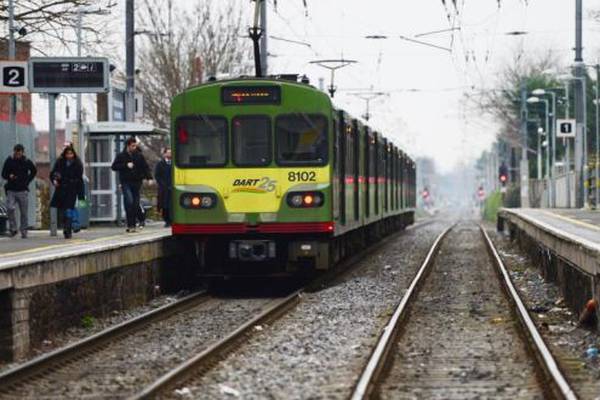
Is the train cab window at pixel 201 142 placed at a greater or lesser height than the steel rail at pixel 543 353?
greater

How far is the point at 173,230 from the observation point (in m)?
18.8

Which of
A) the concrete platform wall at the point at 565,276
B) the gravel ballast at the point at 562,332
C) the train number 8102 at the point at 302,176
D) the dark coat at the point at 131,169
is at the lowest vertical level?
the gravel ballast at the point at 562,332

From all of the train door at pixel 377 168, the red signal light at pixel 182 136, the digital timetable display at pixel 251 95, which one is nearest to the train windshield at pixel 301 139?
the digital timetable display at pixel 251 95

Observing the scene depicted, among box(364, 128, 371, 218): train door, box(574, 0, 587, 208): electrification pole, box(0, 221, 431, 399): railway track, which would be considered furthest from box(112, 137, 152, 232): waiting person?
box(574, 0, 587, 208): electrification pole

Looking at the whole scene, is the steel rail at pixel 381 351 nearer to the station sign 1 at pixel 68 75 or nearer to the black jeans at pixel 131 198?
the black jeans at pixel 131 198

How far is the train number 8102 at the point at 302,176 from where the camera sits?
61.2 feet

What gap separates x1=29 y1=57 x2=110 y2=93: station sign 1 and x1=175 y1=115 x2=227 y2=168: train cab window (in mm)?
3228

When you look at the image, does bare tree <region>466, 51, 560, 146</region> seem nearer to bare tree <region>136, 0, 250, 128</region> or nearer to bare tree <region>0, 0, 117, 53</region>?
bare tree <region>136, 0, 250, 128</region>

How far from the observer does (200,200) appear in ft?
61.3

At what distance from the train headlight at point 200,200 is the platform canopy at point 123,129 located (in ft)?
24.6

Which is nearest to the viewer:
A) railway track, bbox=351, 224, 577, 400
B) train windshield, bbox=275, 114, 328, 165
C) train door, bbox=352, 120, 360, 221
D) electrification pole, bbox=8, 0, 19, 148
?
railway track, bbox=351, 224, 577, 400

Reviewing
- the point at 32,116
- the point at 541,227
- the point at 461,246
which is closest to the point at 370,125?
the point at 541,227

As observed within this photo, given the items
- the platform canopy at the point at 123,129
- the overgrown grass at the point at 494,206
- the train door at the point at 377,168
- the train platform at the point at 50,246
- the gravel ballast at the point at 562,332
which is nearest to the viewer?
the gravel ballast at the point at 562,332

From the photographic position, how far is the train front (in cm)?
1859
